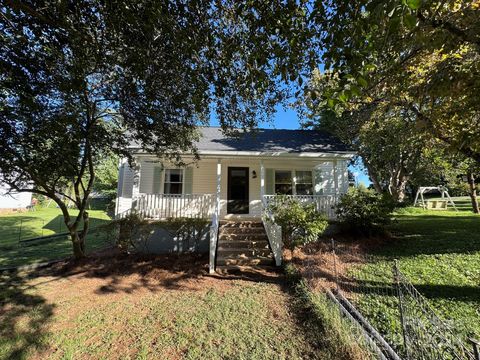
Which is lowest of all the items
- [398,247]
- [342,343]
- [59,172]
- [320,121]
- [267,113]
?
[342,343]

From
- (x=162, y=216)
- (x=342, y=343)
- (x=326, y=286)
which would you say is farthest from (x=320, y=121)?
(x=342, y=343)

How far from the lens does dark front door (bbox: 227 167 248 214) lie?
1167 centimetres

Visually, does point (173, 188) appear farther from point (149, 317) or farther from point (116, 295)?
point (149, 317)

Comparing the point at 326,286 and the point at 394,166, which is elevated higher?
the point at 394,166

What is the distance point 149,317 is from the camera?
457cm

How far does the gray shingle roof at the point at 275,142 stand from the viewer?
35.6 feet

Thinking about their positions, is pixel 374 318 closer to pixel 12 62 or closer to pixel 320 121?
pixel 12 62

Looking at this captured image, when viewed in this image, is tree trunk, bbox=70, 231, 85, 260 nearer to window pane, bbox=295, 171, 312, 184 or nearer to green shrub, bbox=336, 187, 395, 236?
green shrub, bbox=336, 187, 395, 236

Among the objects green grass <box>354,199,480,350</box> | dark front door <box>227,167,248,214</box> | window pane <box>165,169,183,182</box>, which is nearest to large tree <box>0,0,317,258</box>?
green grass <box>354,199,480,350</box>

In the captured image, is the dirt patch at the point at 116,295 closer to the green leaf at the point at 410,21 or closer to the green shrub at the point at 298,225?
the green shrub at the point at 298,225

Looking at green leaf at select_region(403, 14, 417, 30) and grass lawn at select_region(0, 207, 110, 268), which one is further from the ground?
green leaf at select_region(403, 14, 417, 30)

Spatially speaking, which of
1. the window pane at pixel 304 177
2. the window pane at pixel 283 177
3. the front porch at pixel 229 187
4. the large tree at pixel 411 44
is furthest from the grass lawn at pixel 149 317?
the window pane at pixel 304 177

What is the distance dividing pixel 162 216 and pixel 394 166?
19152mm

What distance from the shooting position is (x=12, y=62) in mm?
4301
